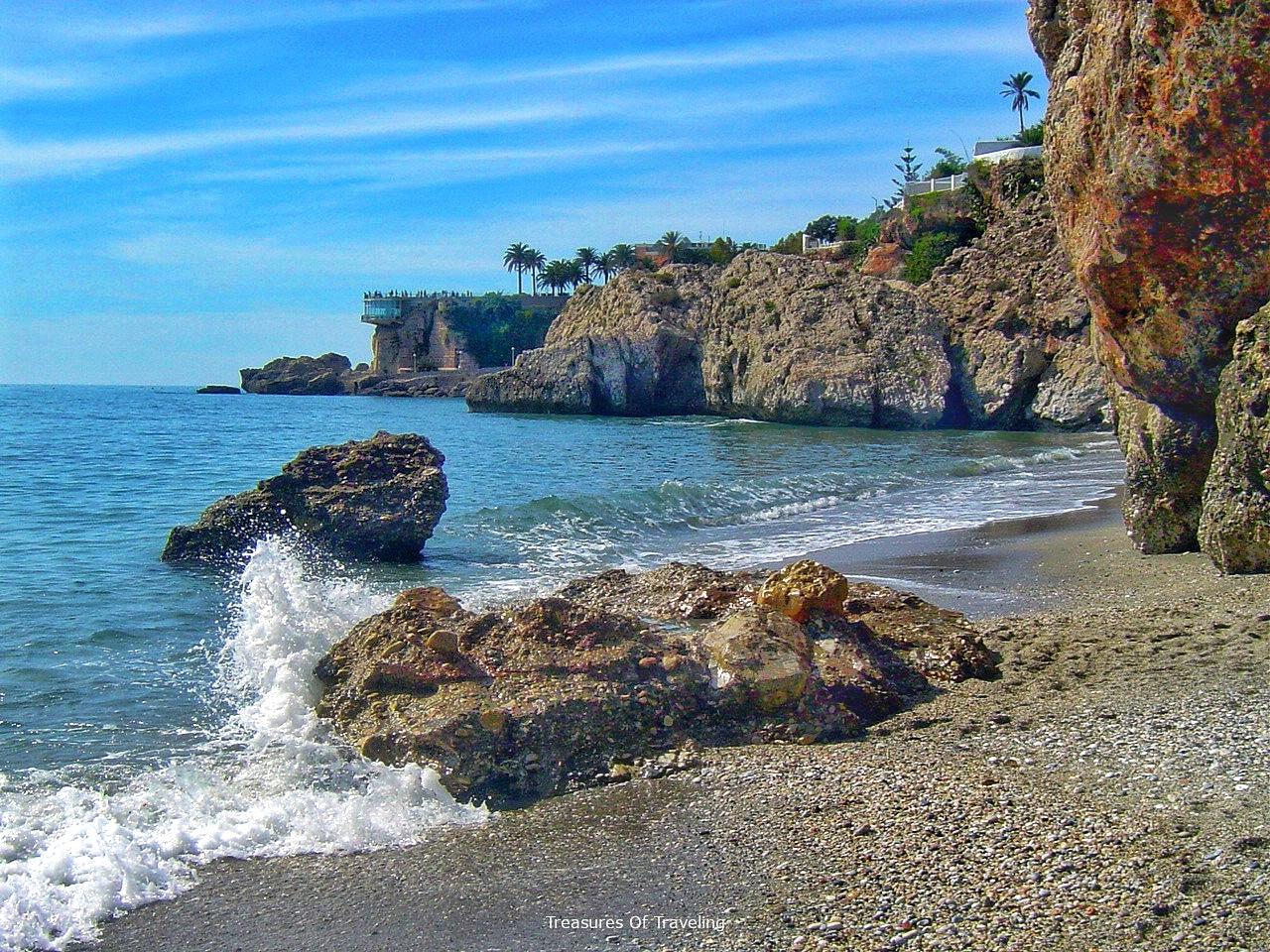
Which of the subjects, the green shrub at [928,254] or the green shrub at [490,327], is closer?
the green shrub at [928,254]

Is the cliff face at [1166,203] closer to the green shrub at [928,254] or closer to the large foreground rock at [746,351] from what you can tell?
the large foreground rock at [746,351]

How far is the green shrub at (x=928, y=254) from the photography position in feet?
209

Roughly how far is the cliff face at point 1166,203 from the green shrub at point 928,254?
5341 cm

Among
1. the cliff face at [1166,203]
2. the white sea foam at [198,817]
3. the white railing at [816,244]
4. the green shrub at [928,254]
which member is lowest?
the white sea foam at [198,817]

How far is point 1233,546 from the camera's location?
1017cm

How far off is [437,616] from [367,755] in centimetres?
141

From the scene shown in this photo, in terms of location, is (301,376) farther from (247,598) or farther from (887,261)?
(247,598)

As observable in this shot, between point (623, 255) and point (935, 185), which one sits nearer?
point (935, 185)

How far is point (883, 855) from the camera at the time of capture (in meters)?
4.92

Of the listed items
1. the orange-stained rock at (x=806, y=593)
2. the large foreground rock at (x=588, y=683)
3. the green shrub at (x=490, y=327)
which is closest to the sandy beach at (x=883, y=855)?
the large foreground rock at (x=588, y=683)

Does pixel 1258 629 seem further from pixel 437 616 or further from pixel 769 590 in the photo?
pixel 437 616

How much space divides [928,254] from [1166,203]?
5682 centimetres

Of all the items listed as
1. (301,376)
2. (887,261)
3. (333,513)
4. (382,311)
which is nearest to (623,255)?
(382,311)

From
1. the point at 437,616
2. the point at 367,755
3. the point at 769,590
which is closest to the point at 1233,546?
the point at 769,590
